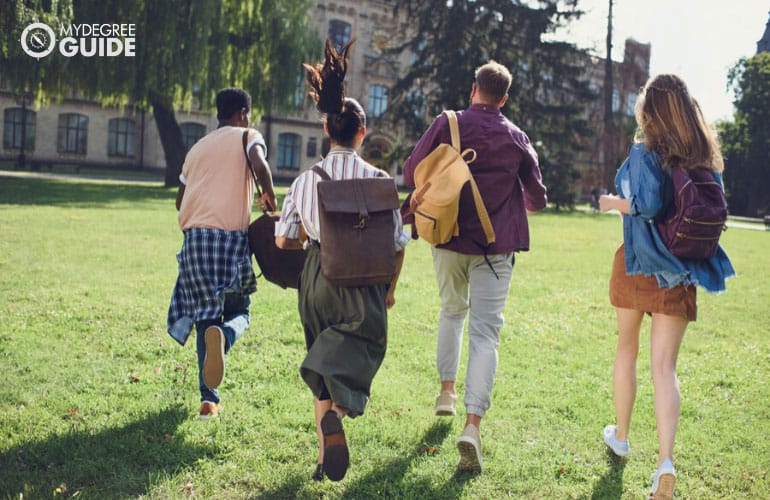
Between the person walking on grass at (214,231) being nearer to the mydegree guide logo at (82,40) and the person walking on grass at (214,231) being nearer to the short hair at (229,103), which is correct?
the short hair at (229,103)

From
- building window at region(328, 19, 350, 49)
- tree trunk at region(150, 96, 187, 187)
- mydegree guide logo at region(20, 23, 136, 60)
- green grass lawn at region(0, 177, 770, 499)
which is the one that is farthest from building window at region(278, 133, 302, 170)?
green grass lawn at region(0, 177, 770, 499)

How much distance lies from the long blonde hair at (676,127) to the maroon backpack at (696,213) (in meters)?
0.07

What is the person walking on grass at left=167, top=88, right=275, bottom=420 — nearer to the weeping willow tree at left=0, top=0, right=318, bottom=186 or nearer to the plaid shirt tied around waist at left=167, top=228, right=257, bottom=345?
the plaid shirt tied around waist at left=167, top=228, right=257, bottom=345

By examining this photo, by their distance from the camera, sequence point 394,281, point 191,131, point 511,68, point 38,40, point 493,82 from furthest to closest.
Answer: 1. point 191,131
2. point 511,68
3. point 38,40
4. point 493,82
5. point 394,281

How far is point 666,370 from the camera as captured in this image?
3.76 metres

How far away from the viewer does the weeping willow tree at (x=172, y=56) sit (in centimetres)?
2039

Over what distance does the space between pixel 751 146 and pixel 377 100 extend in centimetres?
2896

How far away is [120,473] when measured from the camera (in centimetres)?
354

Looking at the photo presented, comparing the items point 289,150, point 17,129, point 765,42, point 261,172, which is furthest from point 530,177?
point 765,42

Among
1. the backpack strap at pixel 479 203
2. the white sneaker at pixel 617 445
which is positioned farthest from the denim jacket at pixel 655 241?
the white sneaker at pixel 617 445

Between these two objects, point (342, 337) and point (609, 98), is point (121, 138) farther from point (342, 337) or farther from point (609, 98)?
point (342, 337)

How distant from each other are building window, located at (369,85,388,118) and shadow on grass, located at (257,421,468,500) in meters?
46.6

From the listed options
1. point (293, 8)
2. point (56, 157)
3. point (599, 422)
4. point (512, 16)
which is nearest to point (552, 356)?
point (599, 422)

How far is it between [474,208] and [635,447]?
1.84 metres
